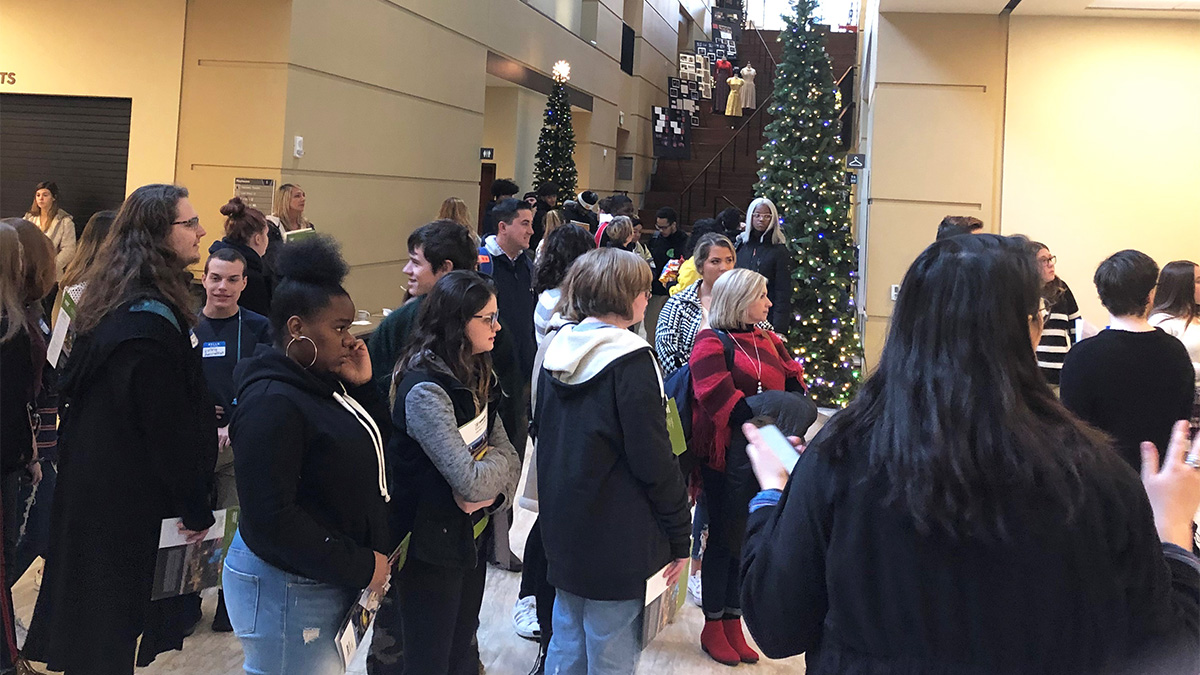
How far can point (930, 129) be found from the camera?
7.61m

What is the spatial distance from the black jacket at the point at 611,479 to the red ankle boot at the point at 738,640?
1278mm

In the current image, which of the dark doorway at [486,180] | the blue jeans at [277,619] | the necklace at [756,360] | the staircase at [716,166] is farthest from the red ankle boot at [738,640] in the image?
the staircase at [716,166]

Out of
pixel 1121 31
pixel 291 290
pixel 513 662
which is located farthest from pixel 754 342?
pixel 1121 31

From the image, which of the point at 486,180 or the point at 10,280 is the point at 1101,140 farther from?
the point at 486,180

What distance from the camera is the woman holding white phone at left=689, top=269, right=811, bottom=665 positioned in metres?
3.56

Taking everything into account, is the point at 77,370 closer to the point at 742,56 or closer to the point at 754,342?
the point at 754,342

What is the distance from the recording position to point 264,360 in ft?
7.12

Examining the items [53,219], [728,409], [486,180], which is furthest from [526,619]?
[486,180]

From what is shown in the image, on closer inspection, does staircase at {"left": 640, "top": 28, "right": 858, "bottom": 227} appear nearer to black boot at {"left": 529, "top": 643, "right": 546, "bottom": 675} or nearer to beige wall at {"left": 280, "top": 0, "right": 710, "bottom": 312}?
beige wall at {"left": 280, "top": 0, "right": 710, "bottom": 312}

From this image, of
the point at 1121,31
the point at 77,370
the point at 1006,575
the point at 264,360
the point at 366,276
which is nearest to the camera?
the point at 1006,575

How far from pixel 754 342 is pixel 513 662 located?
1.57 meters

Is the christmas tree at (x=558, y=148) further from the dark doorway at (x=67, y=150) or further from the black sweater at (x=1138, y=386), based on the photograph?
the black sweater at (x=1138, y=386)

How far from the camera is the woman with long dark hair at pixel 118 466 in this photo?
2553mm

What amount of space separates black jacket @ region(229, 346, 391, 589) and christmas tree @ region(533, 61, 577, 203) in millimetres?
10612
